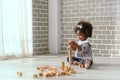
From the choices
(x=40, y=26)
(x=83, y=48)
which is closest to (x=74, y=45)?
(x=83, y=48)

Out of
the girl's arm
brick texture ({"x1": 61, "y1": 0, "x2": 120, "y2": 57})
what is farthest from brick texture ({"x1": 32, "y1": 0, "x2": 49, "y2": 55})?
the girl's arm

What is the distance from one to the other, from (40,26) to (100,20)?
827 millimetres

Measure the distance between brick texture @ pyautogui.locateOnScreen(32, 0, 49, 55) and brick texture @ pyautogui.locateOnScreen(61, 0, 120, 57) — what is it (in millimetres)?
299

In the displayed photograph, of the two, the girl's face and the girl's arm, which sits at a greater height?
the girl's face

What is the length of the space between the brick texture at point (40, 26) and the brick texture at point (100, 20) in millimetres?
299

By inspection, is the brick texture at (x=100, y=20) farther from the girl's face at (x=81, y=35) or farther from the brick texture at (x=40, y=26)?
the girl's face at (x=81, y=35)

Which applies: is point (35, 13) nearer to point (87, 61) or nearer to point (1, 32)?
point (1, 32)

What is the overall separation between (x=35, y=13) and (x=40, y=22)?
6.2 inches

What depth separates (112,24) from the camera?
3309mm

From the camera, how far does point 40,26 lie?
367 centimetres

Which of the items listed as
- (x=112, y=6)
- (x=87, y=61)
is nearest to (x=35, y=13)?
(x=112, y=6)

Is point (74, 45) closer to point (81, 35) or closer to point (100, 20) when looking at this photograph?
point (81, 35)

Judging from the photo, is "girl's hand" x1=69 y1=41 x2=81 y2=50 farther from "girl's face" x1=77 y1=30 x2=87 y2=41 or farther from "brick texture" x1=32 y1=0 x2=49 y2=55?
"brick texture" x1=32 y1=0 x2=49 y2=55

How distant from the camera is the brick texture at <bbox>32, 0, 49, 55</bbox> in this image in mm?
3578
